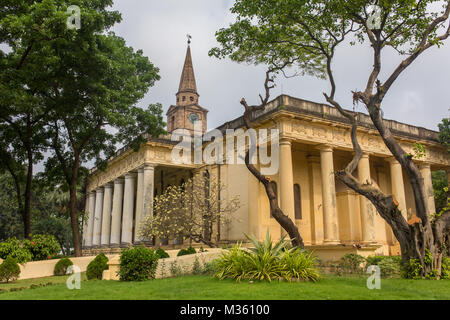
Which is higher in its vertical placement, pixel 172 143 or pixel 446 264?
pixel 172 143

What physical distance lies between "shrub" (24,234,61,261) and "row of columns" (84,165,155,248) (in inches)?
214

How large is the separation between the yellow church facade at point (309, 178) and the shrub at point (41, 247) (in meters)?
6.31

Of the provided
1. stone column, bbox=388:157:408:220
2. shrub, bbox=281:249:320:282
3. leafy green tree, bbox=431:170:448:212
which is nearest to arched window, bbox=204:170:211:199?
stone column, bbox=388:157:408:220

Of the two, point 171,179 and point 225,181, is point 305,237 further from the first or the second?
point 171,179

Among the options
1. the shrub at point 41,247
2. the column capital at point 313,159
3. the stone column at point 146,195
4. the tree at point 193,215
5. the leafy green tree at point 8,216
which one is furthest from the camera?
the leafy green tree at point 8,216

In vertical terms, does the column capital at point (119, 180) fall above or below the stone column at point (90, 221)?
above

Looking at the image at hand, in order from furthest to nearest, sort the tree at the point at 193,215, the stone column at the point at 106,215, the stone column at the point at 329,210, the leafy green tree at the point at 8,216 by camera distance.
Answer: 1. the leafy green tree at the point at 8,216
2. the stone column at the point at 106,215
3. the tree at the point at 193,215
4. the stone column at the point at 329,210

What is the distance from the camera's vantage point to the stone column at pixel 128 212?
27417mm

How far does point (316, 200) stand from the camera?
24094 mm

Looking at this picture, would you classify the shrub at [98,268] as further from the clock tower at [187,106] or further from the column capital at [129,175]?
the clock tower at [187,106]

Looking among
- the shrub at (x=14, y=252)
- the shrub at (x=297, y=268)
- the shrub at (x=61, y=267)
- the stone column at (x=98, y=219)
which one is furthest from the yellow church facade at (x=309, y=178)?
the shrub at (x=14, y=252)
